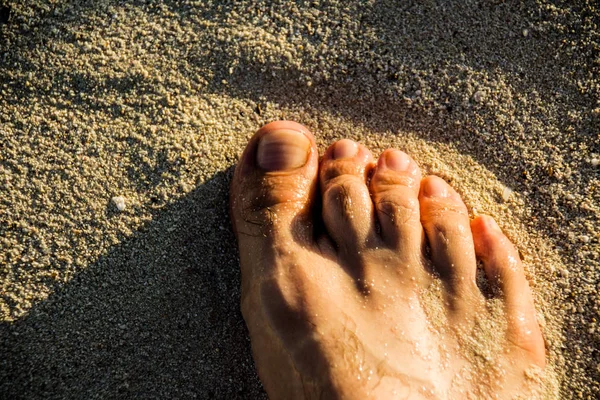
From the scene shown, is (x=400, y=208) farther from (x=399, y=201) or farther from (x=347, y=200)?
(x=347, y=200)

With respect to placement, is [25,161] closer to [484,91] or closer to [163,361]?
[163,361]

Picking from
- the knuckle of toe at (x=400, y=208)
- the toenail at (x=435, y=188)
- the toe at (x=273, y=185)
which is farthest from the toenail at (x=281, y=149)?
the toenail at (x=435, y=188)

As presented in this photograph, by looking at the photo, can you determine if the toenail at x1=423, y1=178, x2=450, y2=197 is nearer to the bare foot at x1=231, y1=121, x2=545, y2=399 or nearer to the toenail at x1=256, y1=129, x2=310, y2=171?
the bare foot at x1=231, y1=121, x2=545, y2=399

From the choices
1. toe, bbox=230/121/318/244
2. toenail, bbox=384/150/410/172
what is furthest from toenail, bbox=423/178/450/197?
toe, bbox=230/121/318/244

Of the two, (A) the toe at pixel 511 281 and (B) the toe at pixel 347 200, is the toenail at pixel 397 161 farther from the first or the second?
(A) the toe at pixel 511 281

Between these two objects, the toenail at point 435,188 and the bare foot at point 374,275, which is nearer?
the bare foot at point 374,275

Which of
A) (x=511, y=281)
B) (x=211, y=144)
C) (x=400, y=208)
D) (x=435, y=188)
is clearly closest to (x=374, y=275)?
(x=400, y=208)
